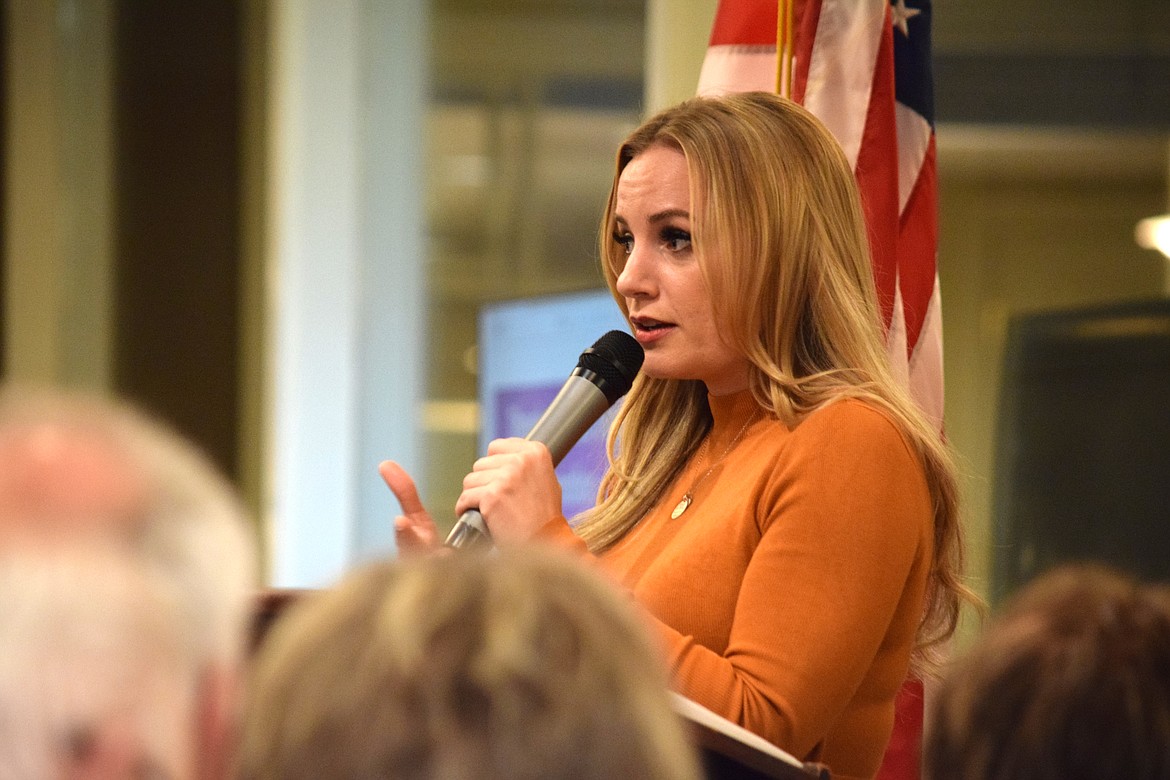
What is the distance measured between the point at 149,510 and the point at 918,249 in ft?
6.44

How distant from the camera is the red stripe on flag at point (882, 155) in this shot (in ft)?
8.10

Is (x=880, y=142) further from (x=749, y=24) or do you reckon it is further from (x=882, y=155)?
(x=749, y=24)

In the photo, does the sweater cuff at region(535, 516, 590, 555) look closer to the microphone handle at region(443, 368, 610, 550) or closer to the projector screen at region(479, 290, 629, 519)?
the microphone handle at region(443, 368, 610, 550)

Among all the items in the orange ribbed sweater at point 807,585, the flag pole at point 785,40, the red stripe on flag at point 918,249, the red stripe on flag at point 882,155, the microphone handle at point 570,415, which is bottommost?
the orange ribbed sweater at point 807,585

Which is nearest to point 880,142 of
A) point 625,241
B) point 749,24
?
point 749,24

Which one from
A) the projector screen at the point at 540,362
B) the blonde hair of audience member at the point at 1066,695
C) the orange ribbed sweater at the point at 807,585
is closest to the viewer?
the blonde hair of audience member at the point at 1066,695

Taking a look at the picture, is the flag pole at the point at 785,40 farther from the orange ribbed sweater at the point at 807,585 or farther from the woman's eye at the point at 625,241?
the orange ribbed sweater at the point at 807,585

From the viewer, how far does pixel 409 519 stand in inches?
72.0

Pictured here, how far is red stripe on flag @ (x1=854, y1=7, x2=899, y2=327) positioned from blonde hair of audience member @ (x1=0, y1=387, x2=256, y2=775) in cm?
186

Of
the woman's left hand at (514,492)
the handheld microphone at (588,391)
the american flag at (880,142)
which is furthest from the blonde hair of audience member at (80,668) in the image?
the american flag at (880,142)

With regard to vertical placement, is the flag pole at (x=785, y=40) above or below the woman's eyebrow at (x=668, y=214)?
above

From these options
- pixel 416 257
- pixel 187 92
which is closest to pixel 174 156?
pixel 187 92

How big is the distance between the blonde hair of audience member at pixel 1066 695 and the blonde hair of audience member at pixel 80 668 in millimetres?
386

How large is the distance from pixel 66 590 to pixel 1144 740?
495 millimetres
